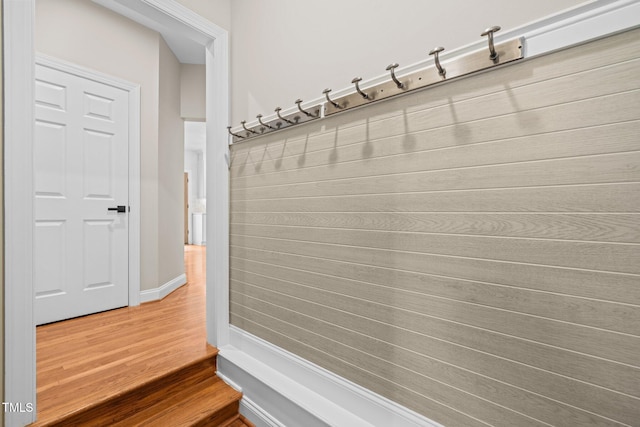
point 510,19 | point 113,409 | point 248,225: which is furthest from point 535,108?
point 113,409

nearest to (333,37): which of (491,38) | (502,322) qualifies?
(491,38)

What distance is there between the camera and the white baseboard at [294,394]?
1116 mm

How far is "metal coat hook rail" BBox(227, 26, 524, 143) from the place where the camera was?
32.7 inches

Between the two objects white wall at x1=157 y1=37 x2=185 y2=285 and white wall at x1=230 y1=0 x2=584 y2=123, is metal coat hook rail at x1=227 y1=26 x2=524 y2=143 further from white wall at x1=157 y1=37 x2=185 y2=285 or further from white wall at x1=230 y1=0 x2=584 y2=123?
white wall at x1=157 y1=37 x2=185 y2=285

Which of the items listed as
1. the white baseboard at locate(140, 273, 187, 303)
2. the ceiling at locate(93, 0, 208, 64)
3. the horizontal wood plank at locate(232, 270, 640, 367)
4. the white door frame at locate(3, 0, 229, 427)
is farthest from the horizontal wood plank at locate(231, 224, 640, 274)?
the white baseboard at locate(140, 273, 187, 303)

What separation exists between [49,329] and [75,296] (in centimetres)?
28

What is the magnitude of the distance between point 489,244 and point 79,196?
9.73 ft

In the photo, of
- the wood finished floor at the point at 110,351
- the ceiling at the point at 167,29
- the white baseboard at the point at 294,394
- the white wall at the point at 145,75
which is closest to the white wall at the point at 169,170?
the white wall at the point at 145,75

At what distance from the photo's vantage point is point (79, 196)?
237 cm

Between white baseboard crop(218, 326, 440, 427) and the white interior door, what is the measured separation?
5.09 feet

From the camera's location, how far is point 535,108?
2.65 feet

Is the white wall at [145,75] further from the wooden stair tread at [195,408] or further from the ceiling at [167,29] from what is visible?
the wooden stair tread at [195,408]

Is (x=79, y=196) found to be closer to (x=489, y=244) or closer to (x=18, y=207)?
(x=18, y=207)

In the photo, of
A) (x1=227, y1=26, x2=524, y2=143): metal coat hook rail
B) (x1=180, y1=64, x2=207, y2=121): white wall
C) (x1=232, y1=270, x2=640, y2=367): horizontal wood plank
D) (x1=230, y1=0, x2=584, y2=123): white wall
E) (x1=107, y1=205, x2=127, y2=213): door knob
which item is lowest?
(x1=232, y1=270, x2=640, y2=367): horizontal wood plank
